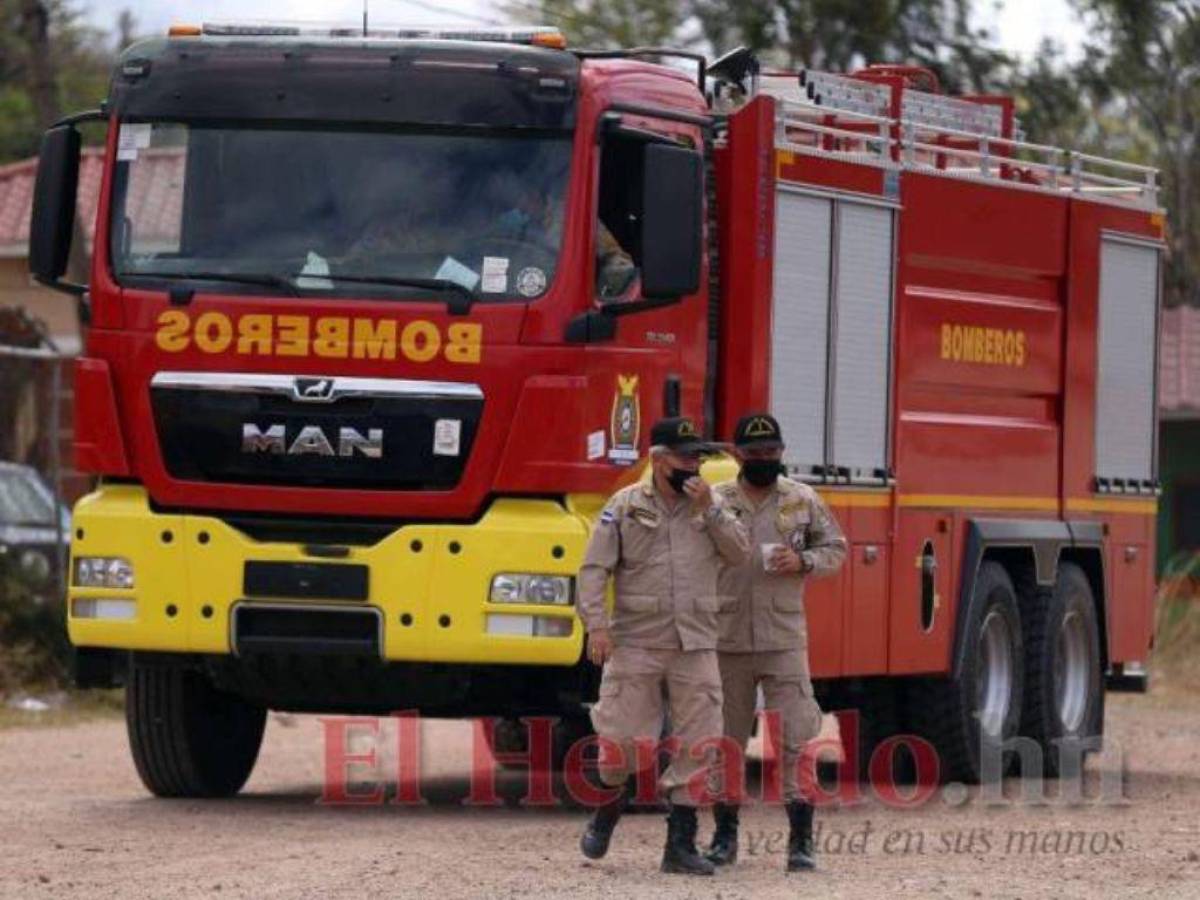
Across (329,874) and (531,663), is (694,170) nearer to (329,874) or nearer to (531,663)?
(531,663)

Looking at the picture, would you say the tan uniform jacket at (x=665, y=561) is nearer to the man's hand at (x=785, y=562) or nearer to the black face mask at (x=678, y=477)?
the black face mask at (x=678, y=477)

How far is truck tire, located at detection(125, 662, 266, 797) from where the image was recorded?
14.6 meters

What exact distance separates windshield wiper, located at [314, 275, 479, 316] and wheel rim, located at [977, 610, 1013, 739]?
14.8ft

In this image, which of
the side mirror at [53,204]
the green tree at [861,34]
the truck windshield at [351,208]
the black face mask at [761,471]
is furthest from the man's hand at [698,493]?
the green tree at [861,34]

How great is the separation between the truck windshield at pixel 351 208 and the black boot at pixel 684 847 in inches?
111

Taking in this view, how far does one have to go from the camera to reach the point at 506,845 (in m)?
12.6

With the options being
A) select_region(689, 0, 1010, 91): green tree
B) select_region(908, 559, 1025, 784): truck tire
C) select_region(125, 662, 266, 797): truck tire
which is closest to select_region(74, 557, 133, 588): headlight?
select_region(125, 662, 266, 797): truck tire

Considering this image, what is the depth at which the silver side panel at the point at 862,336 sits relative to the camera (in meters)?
15.2

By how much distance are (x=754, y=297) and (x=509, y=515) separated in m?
1.73

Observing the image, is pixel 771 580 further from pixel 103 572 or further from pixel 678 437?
pixel 103 572

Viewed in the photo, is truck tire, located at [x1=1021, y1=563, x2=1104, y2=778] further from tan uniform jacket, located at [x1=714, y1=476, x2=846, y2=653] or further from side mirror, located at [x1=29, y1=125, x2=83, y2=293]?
side mirror, located at [x1=29, y1=125, x2=83, y2=293]

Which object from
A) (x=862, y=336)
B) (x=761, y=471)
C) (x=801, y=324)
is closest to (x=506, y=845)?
(x=761, y=471)

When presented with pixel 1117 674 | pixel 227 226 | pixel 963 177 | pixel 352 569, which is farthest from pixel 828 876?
pixel 1117 674

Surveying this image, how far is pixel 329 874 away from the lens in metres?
11.4
